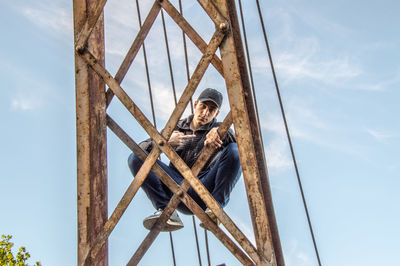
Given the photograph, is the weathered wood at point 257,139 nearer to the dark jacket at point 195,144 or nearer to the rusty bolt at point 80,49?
the dark jacket at point 195,144

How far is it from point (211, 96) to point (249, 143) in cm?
115

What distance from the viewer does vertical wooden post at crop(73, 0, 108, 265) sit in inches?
117

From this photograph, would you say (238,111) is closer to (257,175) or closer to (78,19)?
(257,175)

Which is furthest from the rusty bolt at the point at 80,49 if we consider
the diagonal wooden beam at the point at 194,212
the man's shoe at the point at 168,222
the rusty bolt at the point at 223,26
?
the man's shoe at the point at 168,222

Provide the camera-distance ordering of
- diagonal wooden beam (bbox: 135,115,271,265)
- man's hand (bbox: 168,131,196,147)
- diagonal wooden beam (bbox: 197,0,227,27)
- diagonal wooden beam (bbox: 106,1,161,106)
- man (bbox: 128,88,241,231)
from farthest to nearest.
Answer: man's hand (bbox: 168,131,196,147), man (bbox: 128,88,241,231), diagonal wooden beam (bbox: 106,1,161,106), diagonal wooden beam (bbox: 197,0,227,27), diagonal wooden beam (bbox: 135,115,271,265)

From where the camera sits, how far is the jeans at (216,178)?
11.4ft

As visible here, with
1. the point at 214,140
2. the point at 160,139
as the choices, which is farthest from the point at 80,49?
the point at 214,140

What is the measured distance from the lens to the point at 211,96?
3865mm

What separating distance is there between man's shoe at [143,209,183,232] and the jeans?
7.1 inches

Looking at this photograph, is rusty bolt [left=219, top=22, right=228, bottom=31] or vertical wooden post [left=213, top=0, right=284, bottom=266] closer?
vertical wooden post [left=213, top=0, right=284, bottom=266]

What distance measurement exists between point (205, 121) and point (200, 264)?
2.19m

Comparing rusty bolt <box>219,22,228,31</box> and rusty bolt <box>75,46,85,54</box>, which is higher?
rusty bolt <box>75,46,85,54</box>

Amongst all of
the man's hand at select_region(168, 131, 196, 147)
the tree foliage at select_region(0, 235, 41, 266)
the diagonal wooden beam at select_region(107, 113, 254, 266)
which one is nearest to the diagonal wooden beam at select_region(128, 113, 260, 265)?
the diagonal wooden beam at select_region(107, 113, 254, 266)

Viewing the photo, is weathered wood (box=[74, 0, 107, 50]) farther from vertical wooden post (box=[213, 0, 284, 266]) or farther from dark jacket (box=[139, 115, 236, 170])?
dark jacket (box=[139, 115, 236, 170])
